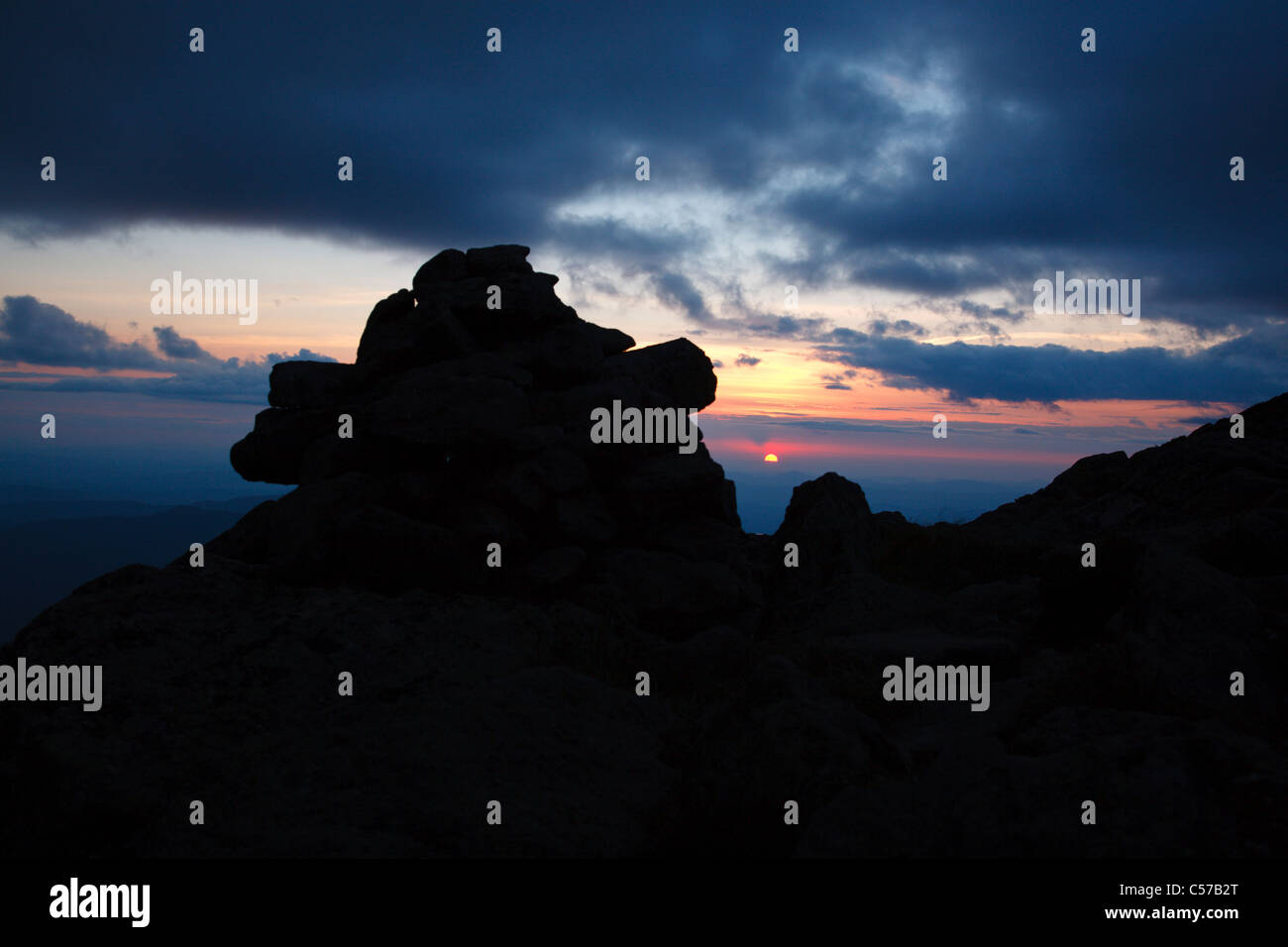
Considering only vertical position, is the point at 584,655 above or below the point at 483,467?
below

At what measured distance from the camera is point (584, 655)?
12.7 metres

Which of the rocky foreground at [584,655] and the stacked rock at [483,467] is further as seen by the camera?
the stacked rock at [483,467]

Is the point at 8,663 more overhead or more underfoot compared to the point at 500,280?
more underfoot

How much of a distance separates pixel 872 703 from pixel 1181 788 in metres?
4.73

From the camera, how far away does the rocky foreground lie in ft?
23.5

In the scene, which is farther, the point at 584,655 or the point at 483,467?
the point at 483,467

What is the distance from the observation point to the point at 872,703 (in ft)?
36.0

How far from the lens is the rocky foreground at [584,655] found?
7.16 m

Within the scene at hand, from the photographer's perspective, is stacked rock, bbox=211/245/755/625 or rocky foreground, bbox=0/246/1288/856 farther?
stacked rock, bbox=211/245/755/625

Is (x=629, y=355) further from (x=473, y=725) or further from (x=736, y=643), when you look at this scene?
(x=473, y=725)
